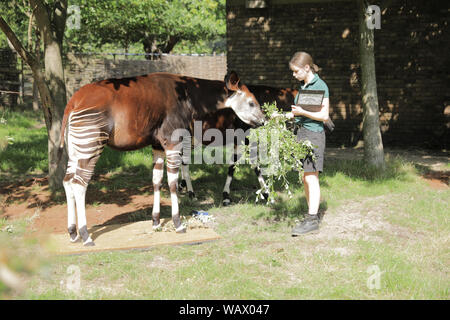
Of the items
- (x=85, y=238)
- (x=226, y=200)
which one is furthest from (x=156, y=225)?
(x=226, y=200)

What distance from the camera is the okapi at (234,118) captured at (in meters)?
6.40

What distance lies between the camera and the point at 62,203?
724cm

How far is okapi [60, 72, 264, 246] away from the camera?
4.99m

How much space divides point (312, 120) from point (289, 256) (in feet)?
5.43

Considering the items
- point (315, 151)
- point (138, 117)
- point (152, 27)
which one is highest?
point (152, 27)

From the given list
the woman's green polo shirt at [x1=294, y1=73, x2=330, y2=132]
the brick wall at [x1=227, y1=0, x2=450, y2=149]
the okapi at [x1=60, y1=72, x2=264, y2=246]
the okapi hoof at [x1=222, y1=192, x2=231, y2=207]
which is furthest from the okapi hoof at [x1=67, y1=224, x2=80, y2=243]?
the brick wall at [x1=227, y1=0, x2=450, y2=149]

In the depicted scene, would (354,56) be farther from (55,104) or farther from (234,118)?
(55,104)

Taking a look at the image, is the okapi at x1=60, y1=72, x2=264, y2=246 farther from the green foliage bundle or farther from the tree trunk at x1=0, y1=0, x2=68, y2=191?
the tree trunk at x1=0, y1=0, x2=68, y2=191

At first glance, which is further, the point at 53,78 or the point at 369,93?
the point at 369,93

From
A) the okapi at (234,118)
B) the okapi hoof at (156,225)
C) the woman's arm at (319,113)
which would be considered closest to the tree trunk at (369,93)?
the okapi at (234,118)

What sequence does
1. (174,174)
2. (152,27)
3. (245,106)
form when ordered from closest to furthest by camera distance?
(174,174) → (245,106) → (152,27)

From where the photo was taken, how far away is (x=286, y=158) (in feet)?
17.4

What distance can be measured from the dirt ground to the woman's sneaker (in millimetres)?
2362

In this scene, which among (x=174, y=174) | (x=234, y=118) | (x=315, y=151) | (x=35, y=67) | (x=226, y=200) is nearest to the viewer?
(x=315, y=151)
